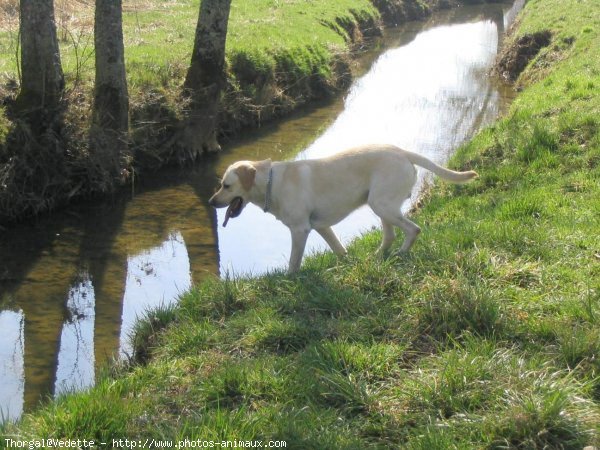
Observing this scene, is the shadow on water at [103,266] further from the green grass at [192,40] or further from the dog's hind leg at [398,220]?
the dog's hind leg at [398,220]

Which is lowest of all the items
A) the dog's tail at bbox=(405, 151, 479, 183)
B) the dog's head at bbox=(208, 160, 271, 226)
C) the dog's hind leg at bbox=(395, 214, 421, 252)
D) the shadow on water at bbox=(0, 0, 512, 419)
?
the shadow on water at bbox=(0, 0, 512, 419)

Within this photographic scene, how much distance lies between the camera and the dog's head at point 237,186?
8.09 m

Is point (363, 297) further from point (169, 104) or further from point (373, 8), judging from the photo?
point (373, 8)

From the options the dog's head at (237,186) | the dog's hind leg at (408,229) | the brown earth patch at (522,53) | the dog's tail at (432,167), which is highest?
the dog's tail at (432,167)

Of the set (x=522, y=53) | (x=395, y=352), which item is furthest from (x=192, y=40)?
(x=395, y=352)

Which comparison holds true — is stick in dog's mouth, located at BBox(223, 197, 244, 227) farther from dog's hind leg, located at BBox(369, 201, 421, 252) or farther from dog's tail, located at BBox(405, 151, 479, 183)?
dog's tail, located at BBox(405, 151, 479, 183)

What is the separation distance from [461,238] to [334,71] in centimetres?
1631

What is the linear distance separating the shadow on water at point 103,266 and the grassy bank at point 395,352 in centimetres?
124

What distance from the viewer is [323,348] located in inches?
216

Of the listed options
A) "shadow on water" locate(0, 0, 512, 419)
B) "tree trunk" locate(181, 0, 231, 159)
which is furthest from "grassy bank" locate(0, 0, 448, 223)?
"shadow on water" locate(0, 0, 512, 419)

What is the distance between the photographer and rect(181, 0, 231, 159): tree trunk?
1486 cm

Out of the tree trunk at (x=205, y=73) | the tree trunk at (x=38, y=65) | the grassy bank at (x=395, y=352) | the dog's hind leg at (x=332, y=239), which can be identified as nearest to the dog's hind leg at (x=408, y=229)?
the grassy bank at (x=395, y=352)

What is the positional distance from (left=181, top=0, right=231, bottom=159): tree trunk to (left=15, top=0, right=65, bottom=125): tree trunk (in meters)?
3.08

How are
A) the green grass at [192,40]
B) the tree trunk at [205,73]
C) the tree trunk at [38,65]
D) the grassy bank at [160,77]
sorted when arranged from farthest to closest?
the green grass at [192,40] < the tree trunk at [205,73] < the grassy bank at [160,77] < the tree trunk at [38,65]
